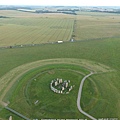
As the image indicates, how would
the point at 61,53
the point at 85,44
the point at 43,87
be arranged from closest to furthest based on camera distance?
the point at 43,87 → the point at 61,53 → the point at 85,44

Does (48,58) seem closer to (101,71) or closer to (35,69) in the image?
(35,69)

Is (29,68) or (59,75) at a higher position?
(29,68)

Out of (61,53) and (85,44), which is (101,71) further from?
(85,44)

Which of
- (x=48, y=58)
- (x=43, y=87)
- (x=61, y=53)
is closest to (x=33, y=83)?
(x=43, y=87)

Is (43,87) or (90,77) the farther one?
(90,77)

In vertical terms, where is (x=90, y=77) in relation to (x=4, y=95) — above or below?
above

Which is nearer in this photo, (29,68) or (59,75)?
(59,75)

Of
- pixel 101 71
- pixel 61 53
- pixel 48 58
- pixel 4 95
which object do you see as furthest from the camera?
pixel 61 53

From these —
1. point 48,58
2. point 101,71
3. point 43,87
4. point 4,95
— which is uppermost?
point 48,58

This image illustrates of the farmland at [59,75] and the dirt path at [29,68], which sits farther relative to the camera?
the dirt path at [29,68]

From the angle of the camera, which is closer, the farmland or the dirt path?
the farmland
